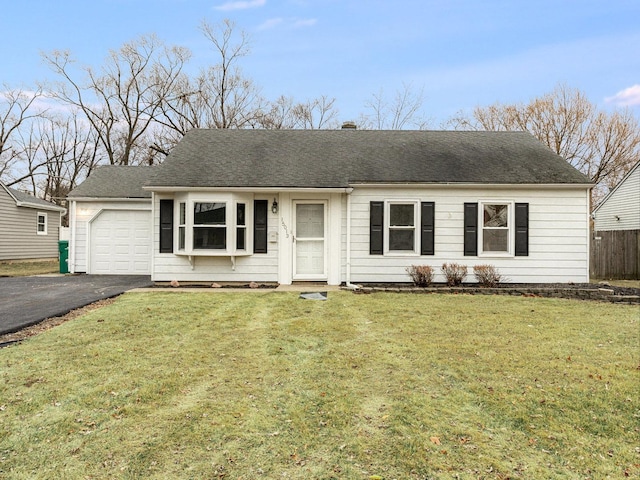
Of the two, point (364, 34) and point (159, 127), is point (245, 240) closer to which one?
point (364, 34)

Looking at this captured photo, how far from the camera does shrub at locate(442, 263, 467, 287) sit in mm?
10078

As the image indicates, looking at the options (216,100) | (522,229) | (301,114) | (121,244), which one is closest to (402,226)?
(522,229)

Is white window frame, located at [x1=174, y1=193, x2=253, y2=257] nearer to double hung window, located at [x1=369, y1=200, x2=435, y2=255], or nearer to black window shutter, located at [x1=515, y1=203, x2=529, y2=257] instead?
double hung window, located at [x1=369, y1=200, x2=435, y2=255]

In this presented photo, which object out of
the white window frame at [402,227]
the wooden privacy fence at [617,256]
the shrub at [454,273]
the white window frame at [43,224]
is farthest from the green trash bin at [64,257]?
the wooden privacy fence at [617,256]

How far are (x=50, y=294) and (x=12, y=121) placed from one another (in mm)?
29079

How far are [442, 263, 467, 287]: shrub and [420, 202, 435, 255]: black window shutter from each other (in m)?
0.57

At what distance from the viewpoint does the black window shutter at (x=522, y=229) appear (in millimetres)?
10297

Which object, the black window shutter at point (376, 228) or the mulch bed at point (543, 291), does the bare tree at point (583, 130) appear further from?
the mulch bed at point (543, 291)

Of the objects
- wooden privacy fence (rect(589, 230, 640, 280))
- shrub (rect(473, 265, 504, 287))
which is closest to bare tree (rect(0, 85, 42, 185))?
shrub (rect(473, 265, 504, 287))

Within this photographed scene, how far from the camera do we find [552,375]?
407cm

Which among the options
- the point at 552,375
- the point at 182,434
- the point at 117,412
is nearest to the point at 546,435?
the point at 552,375

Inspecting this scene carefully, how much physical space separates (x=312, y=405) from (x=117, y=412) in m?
1.56

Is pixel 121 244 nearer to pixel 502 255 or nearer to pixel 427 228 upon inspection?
pixel 427 228

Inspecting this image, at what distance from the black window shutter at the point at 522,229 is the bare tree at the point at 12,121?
3319cm
